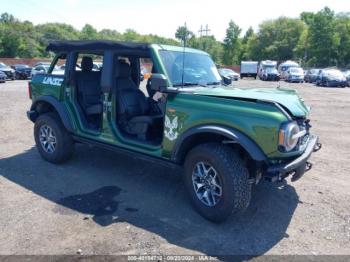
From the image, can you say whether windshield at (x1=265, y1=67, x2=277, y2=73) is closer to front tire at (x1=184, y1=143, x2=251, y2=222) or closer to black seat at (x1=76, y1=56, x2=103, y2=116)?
black seat at (x1=76, y1=56, x2=103, y2=116)

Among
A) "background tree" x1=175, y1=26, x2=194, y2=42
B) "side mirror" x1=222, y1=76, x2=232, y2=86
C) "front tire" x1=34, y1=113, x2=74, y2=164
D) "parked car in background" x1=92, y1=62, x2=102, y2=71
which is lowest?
"front tire" x1=34, y1=113, x2=74, y2=164

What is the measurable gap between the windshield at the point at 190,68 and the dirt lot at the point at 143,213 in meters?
1.58

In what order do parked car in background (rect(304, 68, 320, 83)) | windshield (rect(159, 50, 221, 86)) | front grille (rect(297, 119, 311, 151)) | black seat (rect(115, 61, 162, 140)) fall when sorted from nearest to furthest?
front grille (rect(297, 119, 311, 151)), windshield (rect(159, 50, 221, 86)), black seat (rect(115, 61, 162, 140)), parked car in background (rect(304, 68, 320, 83))

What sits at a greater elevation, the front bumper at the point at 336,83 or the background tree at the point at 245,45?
the background tree at the point at 245,45

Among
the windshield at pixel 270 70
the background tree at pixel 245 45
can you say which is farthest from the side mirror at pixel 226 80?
the background tree at pixel 245 45

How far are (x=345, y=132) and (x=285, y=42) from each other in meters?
70.7

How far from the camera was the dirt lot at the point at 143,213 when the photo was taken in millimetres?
3648

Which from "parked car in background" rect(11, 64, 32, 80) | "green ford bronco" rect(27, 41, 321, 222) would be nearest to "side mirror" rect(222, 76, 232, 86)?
"green ford bronco" rect(27, 41, 321, 222)

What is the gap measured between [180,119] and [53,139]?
2.76 meters

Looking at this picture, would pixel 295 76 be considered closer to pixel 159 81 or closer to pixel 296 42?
pixel 159 81

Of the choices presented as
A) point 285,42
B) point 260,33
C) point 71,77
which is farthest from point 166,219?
point 260,33

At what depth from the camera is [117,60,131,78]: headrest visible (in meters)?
5.60

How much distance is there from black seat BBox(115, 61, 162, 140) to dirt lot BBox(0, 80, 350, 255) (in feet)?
2.60

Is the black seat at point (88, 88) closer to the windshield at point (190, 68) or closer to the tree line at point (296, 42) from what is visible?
the windshield at point (190, 68)
